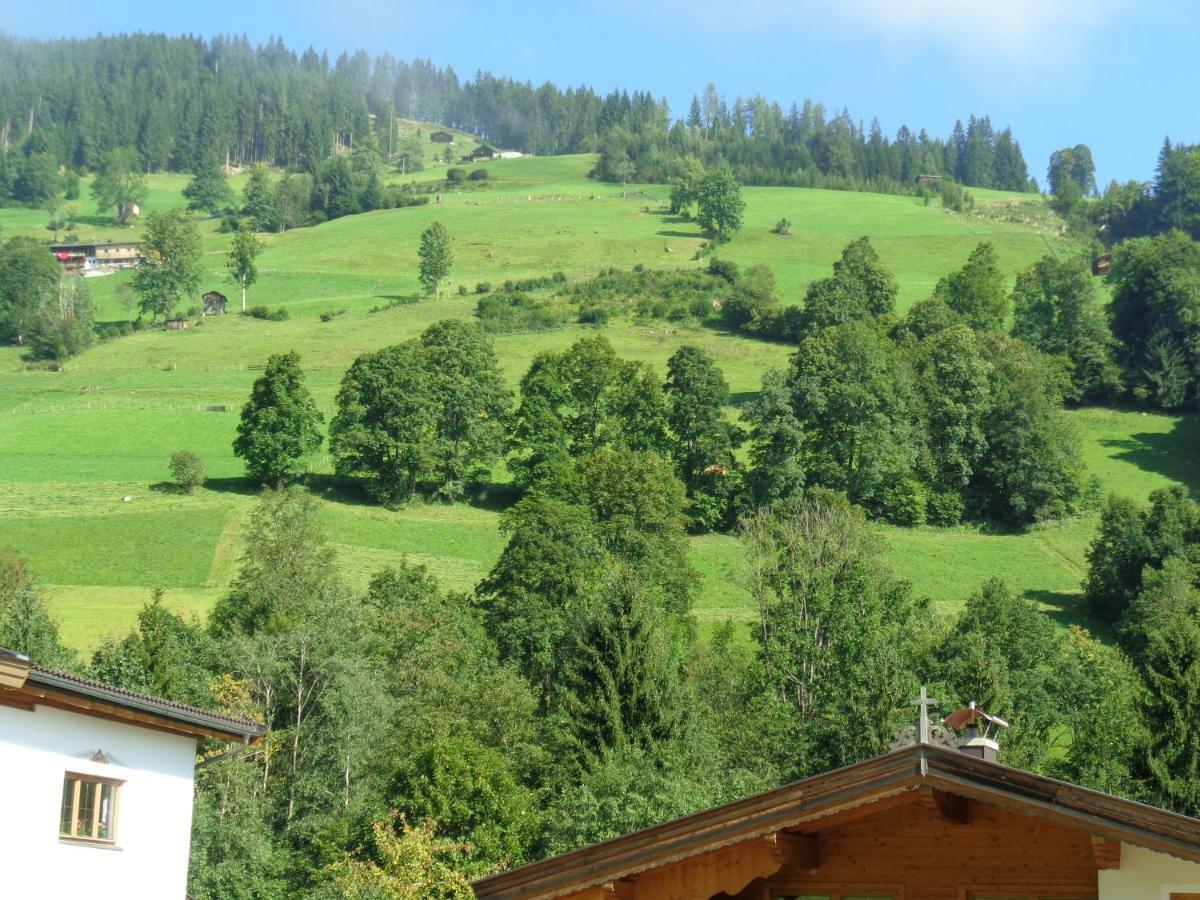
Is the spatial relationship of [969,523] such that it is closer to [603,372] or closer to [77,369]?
[603,372]

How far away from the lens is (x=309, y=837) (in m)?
52.0

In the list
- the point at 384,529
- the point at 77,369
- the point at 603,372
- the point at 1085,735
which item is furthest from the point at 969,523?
the point at 77,369

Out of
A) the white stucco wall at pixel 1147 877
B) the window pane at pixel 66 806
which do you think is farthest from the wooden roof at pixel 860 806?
the window pane at pixel 66 806

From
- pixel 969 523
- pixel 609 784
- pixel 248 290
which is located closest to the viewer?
pixel 609 784

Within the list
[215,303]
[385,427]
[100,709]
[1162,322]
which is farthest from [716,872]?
[215,303]

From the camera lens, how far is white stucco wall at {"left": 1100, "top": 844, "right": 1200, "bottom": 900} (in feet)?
47.0

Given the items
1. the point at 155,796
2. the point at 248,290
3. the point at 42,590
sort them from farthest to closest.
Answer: the point at 248,290, the point at 42,590, the point at 155,796

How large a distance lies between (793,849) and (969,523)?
97.0 meters

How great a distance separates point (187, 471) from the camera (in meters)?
103

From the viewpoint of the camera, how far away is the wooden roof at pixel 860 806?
46.3 ft

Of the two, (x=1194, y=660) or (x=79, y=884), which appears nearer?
(x=79, y=884)

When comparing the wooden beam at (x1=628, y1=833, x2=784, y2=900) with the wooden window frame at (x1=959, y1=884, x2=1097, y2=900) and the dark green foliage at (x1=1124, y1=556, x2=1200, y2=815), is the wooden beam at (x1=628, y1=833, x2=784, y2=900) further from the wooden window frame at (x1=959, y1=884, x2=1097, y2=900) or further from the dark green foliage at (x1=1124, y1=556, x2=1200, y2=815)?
the dark green foliage at (x1=1124, y1=556, x2=1200, y2=815)

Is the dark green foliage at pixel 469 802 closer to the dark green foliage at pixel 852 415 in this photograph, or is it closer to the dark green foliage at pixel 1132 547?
the dark green foliage at pixel 1132 547

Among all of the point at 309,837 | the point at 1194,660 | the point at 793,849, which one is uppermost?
the point at 793,849
